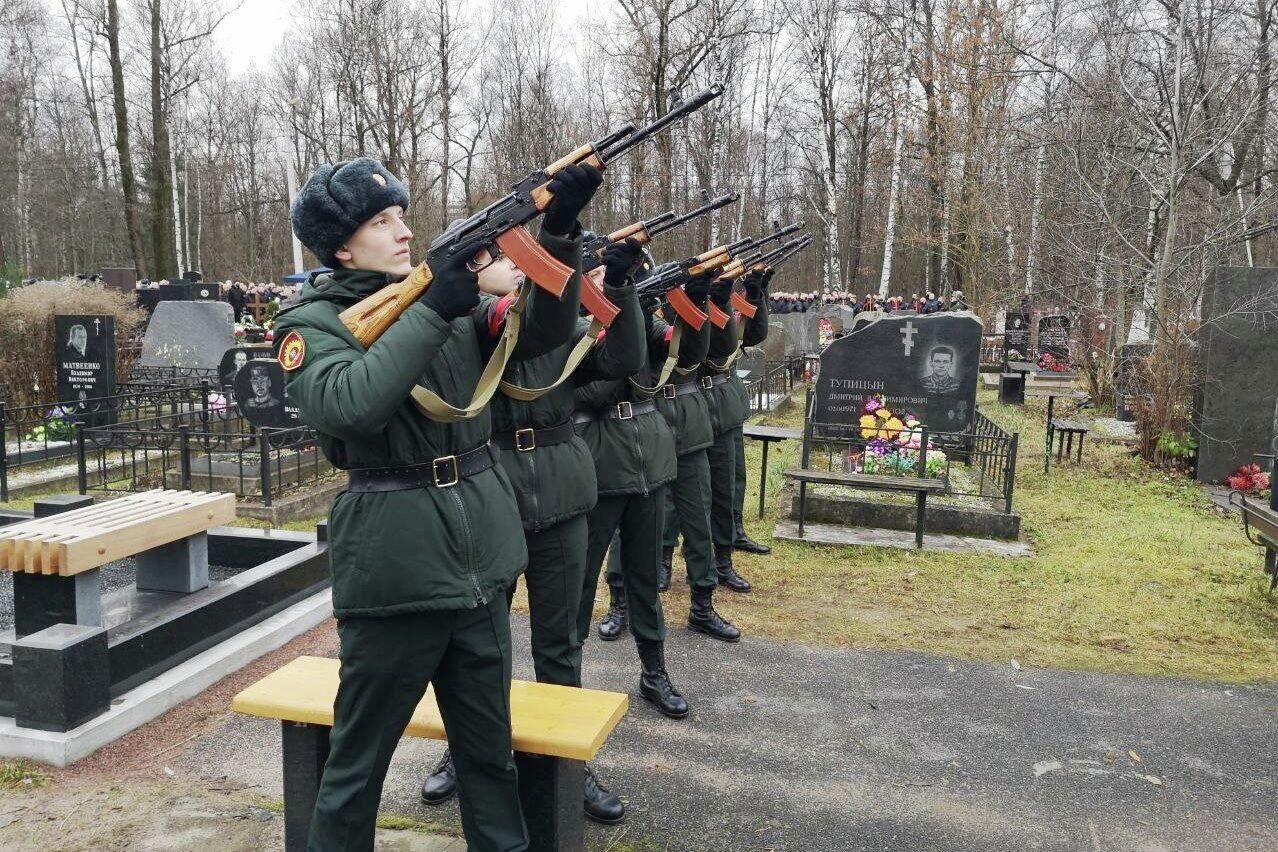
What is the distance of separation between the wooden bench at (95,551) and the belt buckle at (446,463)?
2823 millimetres

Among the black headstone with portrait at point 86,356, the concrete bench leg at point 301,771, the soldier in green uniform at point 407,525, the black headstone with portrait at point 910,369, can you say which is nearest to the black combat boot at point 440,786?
the concrete bench leg at point 301,771

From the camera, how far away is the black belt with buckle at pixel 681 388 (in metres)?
5.32

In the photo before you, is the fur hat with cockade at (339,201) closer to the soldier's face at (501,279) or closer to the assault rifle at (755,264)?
the soldier's face at (501,279)

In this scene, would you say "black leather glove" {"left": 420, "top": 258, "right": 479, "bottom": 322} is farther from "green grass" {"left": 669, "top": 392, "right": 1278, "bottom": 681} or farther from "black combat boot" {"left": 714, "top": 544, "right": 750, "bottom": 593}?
"black combat boot" {"left": 714, "top": 544, "right": 750, "bottom": 593}

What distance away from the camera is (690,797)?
144 inches

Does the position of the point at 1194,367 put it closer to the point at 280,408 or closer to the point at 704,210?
the point at 704,210

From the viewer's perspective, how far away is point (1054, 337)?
20.4m

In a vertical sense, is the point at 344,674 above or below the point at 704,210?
below

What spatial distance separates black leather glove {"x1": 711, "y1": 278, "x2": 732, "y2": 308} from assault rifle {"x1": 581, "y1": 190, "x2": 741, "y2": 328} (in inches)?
16.9

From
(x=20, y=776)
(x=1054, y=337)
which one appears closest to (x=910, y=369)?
(x=20, y=776)

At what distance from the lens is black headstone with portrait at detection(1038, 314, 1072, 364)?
62.1ft

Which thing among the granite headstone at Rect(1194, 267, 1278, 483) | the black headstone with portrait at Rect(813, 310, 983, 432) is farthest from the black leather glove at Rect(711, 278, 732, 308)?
the granite headstone at Rect(1194, 267, 1278, 483)

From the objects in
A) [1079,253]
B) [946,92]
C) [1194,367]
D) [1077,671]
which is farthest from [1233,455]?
[946,92]

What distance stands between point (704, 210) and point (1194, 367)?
325 inches
